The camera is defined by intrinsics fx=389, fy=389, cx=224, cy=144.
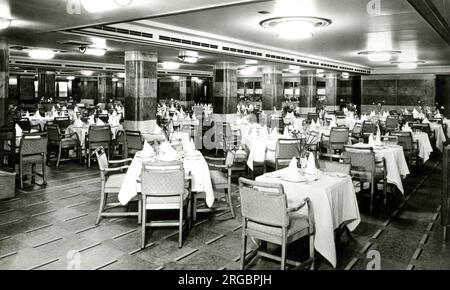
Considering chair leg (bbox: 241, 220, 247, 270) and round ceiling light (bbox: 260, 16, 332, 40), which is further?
round ceiling light (bbox: 260, 16, 332, 40)

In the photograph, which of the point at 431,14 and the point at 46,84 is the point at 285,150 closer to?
the point at 431,14

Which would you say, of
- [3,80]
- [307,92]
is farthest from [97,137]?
[307,92]

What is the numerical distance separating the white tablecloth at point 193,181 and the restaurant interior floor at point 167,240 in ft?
1.19

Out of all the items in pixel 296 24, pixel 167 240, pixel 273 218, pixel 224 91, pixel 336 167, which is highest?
pixel 296 24

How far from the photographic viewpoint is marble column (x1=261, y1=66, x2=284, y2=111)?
48.3ft

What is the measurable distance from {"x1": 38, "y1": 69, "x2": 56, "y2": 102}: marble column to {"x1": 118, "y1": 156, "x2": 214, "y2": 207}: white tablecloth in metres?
15.5

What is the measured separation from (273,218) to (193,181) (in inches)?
65.8

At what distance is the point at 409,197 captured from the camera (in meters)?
5.88

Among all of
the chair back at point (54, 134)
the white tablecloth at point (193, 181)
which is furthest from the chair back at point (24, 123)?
the white tablecloth at point (193, 181)

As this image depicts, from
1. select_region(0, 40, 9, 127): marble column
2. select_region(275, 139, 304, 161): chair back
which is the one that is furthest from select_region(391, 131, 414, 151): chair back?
select_region(0, 40, 9, 127): marble column

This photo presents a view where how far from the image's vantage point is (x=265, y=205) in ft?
9.96

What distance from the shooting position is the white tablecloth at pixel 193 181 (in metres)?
4.41

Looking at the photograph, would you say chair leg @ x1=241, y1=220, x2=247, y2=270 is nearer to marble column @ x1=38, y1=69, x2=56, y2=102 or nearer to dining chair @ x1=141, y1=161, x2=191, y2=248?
dining chair @ x1=141, y1=161, x2=191, y2=248

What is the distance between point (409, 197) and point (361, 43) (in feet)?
15.0
